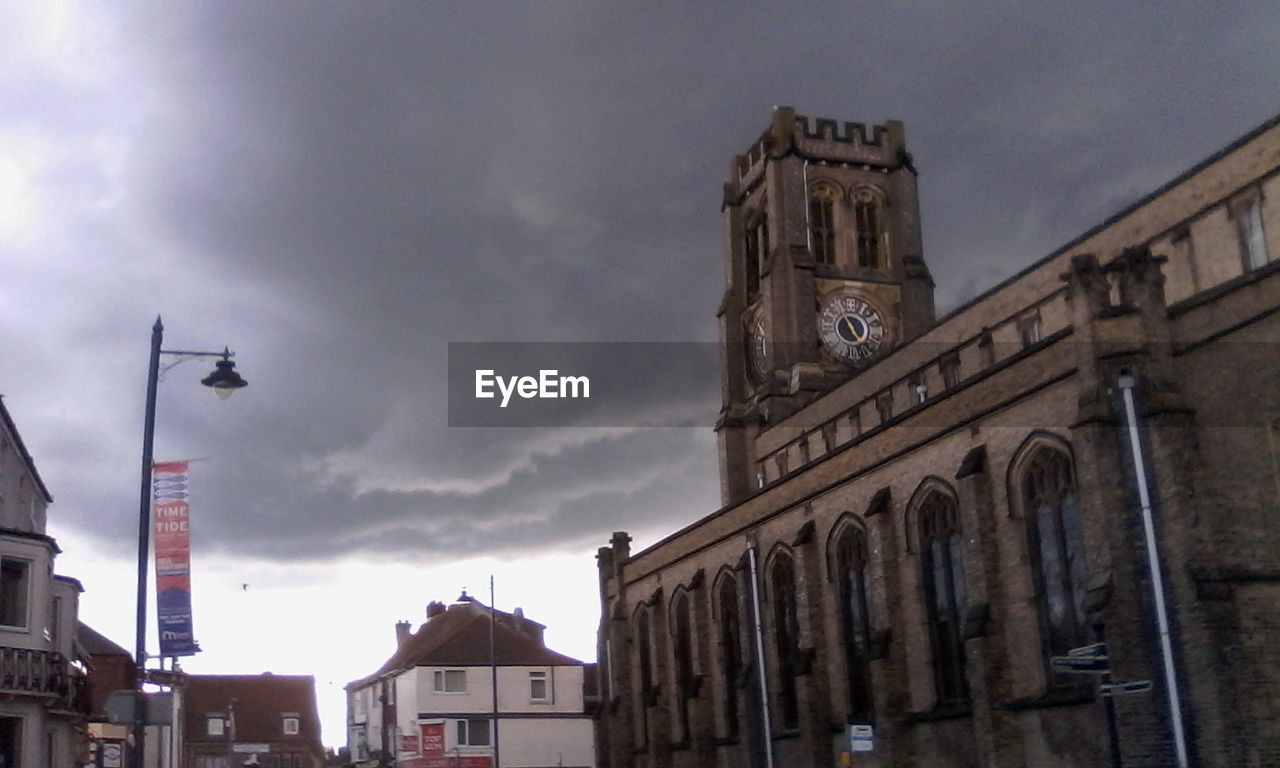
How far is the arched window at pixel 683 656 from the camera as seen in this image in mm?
49906

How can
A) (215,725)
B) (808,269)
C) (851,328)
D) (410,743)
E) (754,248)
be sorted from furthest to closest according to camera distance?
(215,725) < (754,248) < (410,743) < (851,328) < (808,269)

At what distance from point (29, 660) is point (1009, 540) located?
20.8 m

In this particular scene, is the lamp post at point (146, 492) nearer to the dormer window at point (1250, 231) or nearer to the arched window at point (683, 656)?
the dormer window at point (1250, 231)

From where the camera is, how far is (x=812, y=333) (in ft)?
199

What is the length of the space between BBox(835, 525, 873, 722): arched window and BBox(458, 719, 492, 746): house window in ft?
102

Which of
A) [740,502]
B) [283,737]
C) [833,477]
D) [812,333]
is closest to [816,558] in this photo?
[833,477]

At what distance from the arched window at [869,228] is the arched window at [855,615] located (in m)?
29.2

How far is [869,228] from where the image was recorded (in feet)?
216

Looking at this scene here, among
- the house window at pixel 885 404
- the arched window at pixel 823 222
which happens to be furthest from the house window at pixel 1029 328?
the arched window at pixel 823 222

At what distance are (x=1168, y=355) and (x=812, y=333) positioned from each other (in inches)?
1384

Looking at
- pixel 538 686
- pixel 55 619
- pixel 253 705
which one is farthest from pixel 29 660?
pixel 253 705

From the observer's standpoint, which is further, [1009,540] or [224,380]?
[1009,540]

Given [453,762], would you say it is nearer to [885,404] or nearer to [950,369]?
[885,404]

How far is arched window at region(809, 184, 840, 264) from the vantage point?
212 feet
